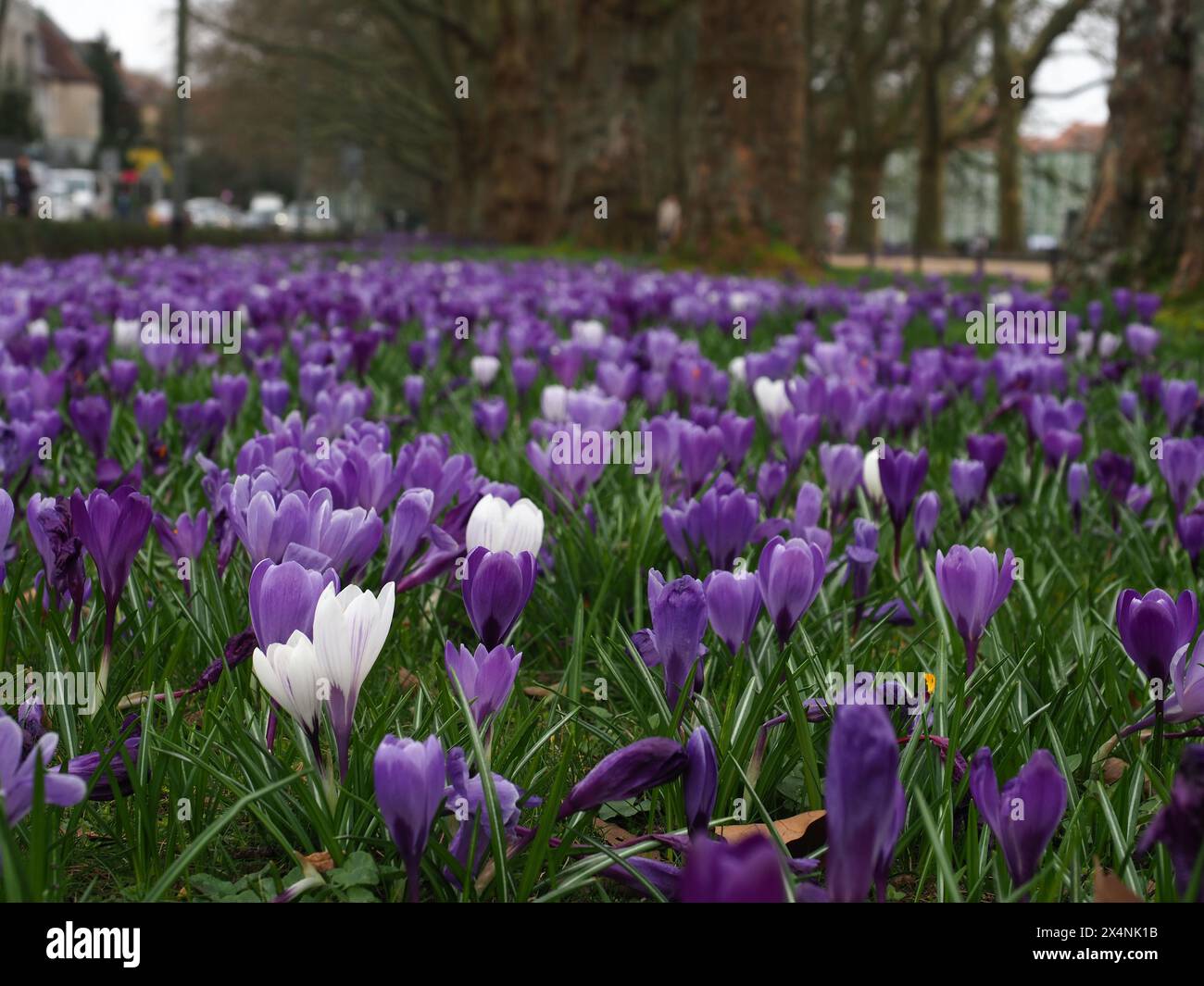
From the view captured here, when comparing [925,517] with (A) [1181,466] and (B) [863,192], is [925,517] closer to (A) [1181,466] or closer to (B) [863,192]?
(A) [1181,466]

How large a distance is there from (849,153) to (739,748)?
1541 inches

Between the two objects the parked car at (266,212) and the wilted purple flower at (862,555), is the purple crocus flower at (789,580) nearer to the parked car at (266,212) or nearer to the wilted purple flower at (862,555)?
the wilted purple flower at (862,555)

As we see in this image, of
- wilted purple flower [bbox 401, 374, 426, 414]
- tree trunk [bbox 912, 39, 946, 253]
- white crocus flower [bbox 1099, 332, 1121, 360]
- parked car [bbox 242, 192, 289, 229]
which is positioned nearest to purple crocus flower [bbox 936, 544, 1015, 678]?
wilted purple flower [bbox 401, 374, 426, 414]

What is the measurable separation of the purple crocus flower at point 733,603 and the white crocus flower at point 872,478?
1218 millimetres

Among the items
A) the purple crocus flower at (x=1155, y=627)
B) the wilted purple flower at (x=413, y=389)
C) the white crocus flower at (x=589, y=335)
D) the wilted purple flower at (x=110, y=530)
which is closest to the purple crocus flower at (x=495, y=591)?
the wilted purple flower at (x=110, y=530)

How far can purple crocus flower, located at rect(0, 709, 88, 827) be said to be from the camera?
1208 millimetres

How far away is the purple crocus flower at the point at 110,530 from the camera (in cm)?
187

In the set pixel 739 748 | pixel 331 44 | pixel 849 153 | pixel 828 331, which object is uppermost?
pixel 331 44

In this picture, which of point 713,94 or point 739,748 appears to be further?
point 713,94

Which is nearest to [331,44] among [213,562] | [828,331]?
[828,331]

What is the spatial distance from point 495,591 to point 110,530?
583 millimetres

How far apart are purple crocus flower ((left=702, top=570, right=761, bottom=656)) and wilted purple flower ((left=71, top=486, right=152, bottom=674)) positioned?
798mm
